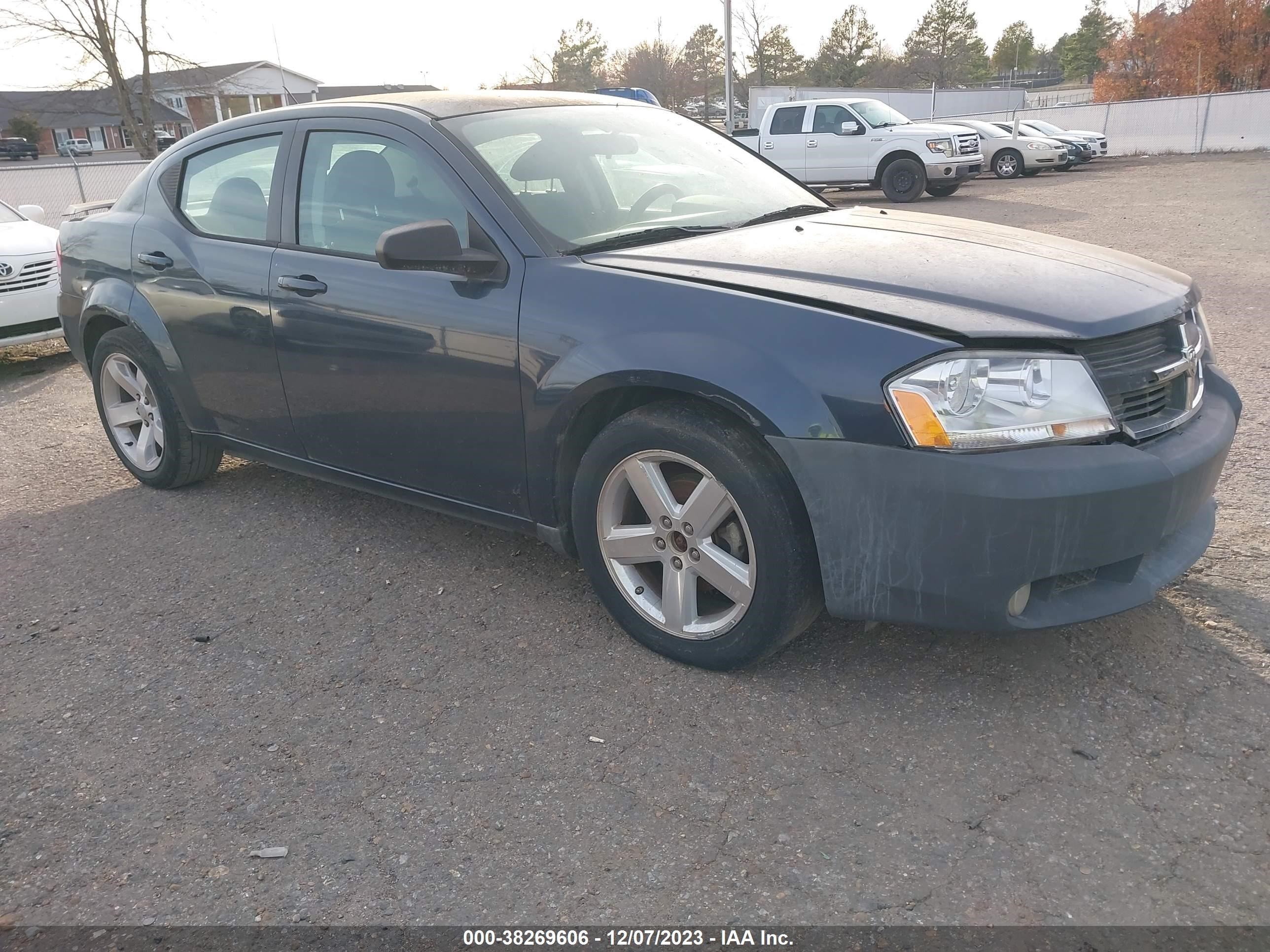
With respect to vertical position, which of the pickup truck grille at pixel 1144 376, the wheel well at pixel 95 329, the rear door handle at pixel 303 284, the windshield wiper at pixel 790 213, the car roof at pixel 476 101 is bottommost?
the wheel well at pixel 95 329

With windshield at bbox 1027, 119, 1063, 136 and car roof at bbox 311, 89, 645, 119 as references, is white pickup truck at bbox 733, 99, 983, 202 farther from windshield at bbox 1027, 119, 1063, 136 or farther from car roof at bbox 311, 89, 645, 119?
car roof at bbox 311, 89, 645, 119

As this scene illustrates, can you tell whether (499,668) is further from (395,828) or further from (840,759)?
(840,759)

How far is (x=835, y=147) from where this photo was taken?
19.1 meters

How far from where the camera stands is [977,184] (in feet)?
76.1

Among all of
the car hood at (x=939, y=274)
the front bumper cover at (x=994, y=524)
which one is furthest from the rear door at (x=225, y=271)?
the front bumper cover at (x=994, y=524)

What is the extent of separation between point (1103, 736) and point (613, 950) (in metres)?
1.41

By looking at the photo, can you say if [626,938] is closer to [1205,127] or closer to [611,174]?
[611,174]

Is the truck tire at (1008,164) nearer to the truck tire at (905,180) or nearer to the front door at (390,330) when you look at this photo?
the truck tire at (905,180)

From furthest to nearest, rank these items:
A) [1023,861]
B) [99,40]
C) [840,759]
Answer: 1. [99,40]
2. [840,759]
3. [1023,861]

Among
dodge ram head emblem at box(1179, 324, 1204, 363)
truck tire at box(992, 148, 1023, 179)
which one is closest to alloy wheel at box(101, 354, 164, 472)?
dodge ram head emblem at box(1179, 324, 1204, 363)

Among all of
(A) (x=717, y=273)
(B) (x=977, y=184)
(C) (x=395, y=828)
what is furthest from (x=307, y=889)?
(B) (x=977, y=184)

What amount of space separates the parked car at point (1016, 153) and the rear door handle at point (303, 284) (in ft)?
76.5

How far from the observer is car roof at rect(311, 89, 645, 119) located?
3.72m

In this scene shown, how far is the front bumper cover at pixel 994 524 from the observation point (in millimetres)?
2461
